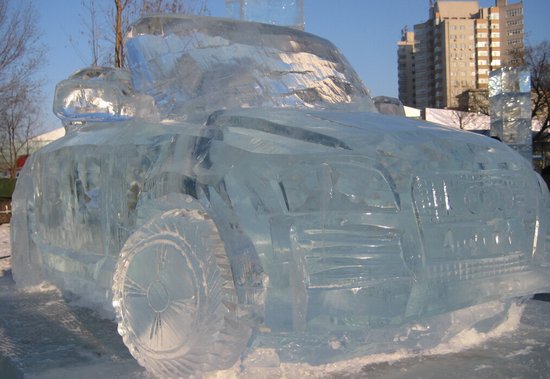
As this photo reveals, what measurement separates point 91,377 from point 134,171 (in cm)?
78

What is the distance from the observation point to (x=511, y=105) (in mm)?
4801

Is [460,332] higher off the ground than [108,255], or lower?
lower

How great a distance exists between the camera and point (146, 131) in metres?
2.44

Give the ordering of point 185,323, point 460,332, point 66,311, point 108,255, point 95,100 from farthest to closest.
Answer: point 95,100, point 66,311, point 108,255, point 460,332, point 185,323

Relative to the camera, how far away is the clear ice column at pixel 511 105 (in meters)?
4.74

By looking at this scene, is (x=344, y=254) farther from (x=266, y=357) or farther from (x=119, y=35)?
(x=119, y=35)

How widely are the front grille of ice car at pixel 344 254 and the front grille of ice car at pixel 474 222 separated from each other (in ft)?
0.53

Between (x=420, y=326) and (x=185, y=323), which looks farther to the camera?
(x=420, y=326)

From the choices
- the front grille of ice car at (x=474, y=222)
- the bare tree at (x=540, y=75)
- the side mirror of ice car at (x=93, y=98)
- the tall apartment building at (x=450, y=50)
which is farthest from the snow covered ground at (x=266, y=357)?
the tall apartment building at (x=450, y=50)

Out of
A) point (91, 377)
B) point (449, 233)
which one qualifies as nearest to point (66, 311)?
point (91, 377)

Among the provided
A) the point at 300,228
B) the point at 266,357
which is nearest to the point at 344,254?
the point at 300,228

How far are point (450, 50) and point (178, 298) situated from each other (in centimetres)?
8349

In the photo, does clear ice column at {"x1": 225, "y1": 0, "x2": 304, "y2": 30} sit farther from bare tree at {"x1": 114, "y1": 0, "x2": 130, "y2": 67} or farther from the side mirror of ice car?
bare tree at {"x1": 114, "y1": 0, "x2": 130, "y2": 67}

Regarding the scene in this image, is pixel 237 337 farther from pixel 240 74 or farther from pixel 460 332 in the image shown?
pixel 240 74
